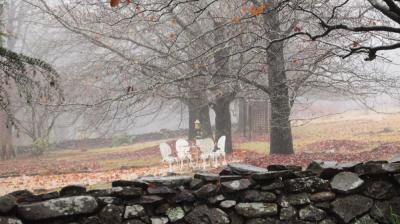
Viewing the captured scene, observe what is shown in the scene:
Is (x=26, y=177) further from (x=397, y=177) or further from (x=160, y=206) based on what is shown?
(x=397, y=177)

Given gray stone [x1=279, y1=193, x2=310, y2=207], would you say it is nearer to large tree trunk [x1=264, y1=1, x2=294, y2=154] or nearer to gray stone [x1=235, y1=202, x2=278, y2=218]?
gray stone [x1=235, y1=202, x2=278, y2=218]

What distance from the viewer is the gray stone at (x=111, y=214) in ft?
15.2

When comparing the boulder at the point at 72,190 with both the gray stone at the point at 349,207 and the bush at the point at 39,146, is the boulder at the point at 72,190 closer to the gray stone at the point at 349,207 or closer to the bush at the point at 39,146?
the gray stone at the point at 349,207

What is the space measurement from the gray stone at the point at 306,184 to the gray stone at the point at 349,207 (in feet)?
0.74

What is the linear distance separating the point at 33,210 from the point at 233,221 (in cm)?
214

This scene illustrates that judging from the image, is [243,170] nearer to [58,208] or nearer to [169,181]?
[169,181]

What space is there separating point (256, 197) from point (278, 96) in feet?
21.9

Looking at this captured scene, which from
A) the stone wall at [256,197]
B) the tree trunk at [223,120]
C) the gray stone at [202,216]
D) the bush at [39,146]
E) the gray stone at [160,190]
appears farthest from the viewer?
the bush at [39,146]

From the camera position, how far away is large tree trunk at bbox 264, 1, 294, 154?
36.9ft

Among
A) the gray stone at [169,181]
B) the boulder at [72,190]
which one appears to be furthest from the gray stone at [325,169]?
the boulder at [72,190]

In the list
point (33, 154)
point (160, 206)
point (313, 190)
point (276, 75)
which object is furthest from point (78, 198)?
point (33, 154)

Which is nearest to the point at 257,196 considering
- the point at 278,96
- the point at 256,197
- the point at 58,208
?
the point at 256,197

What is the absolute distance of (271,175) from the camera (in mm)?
5043

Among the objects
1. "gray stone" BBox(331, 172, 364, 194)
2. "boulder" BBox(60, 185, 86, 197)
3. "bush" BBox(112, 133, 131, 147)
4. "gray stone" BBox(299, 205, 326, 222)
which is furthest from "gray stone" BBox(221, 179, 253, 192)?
"bush" BBox(112, 133, 131, 147)
